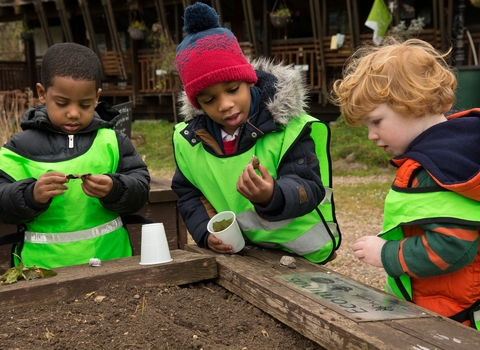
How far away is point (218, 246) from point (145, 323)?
535 mm

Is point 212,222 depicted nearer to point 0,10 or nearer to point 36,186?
point 36,186

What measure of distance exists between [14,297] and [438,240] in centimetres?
117

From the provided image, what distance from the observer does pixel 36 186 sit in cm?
203

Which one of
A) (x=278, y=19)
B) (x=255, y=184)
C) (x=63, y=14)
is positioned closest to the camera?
(x=255, y=184)

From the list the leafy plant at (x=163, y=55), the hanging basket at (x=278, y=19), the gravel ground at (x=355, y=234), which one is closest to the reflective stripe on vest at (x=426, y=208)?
the gravel ground at (x=355, y=234)

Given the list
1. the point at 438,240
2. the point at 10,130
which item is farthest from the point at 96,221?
the point at 10,130

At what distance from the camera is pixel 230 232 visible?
1994mm

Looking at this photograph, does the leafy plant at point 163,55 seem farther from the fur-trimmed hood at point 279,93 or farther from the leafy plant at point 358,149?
the fur-trimmed hood at point 279,93

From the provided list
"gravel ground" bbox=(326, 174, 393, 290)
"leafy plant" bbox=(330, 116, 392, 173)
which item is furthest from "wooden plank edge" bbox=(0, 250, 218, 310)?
"leafy plant" bbox=(330, 116, 392, 173)

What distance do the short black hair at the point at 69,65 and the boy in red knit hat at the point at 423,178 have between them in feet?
3.24

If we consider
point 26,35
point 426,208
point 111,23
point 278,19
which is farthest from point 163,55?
point 426,208

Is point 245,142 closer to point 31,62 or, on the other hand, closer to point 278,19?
point 278,19

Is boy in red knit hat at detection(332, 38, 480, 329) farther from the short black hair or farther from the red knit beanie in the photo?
the short black hair

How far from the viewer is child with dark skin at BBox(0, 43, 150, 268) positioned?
7.27ft
